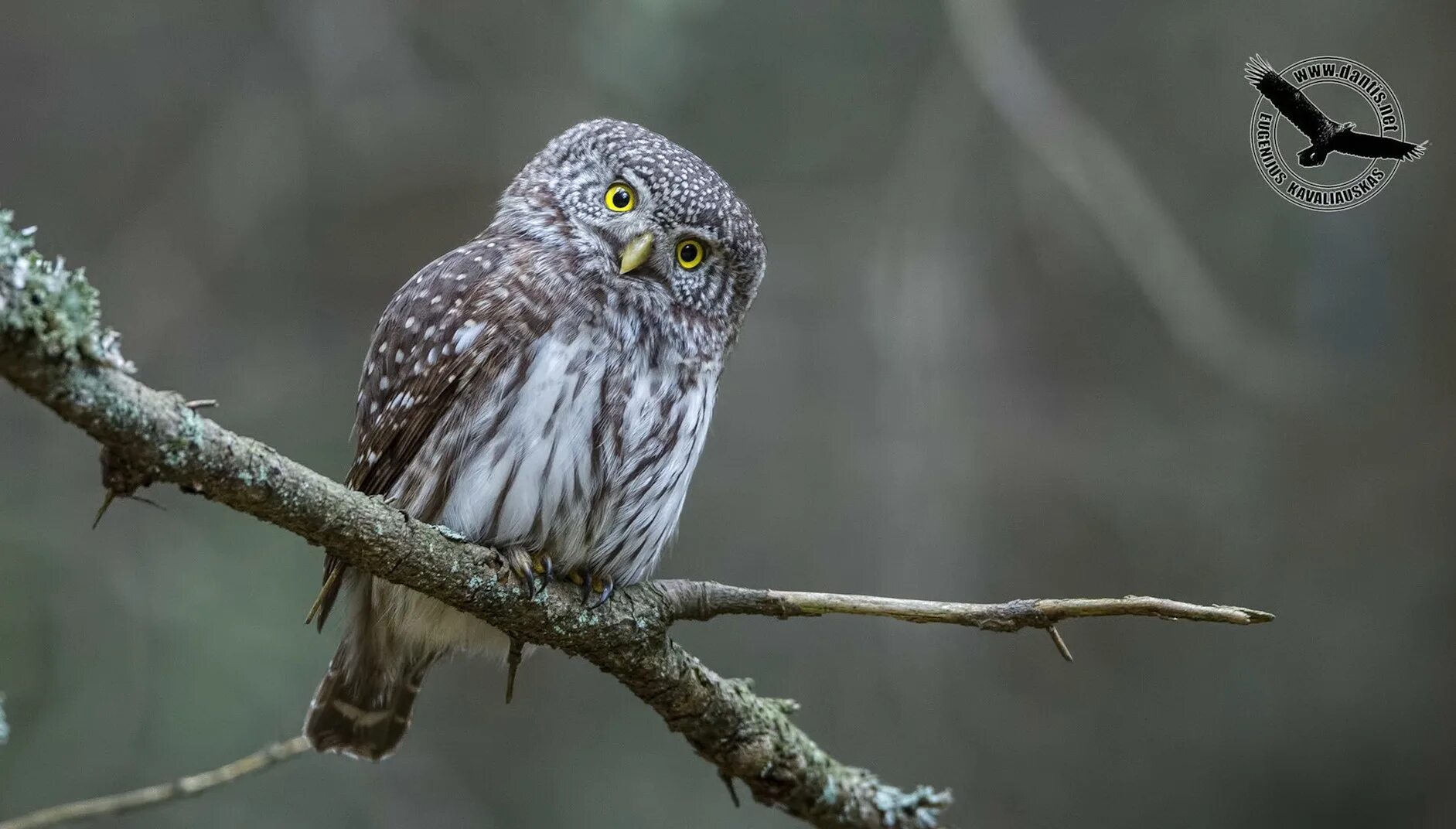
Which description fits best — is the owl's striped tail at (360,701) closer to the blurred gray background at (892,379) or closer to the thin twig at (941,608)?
the thin twig at (941,608)

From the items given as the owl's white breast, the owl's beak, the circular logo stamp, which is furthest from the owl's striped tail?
the circular logo stamp

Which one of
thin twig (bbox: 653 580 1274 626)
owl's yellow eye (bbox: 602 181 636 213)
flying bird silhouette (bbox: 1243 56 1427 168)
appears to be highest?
flying bird silhouette (bbox: 1243 56 1427 168)

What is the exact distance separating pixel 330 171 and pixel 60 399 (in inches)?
177

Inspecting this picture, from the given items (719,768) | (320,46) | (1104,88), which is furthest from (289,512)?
(1104,88)

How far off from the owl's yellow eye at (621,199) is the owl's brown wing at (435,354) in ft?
1.08

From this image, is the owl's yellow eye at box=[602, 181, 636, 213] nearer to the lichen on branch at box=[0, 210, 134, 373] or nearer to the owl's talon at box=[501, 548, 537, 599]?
the owl's talon at box=[501, 548, 537, 599]

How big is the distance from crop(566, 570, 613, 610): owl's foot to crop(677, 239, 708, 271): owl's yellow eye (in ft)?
2.94

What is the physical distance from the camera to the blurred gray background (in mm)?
5078

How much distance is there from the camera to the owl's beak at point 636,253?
3092mm

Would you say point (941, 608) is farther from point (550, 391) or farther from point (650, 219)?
point (650, 219)

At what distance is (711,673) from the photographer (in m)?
2.86

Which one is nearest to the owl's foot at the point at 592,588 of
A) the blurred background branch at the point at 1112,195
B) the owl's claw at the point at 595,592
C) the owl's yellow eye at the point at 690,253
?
the owl's claw at the point at 595,592

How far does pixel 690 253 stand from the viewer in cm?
330

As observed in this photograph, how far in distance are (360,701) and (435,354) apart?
108cm
